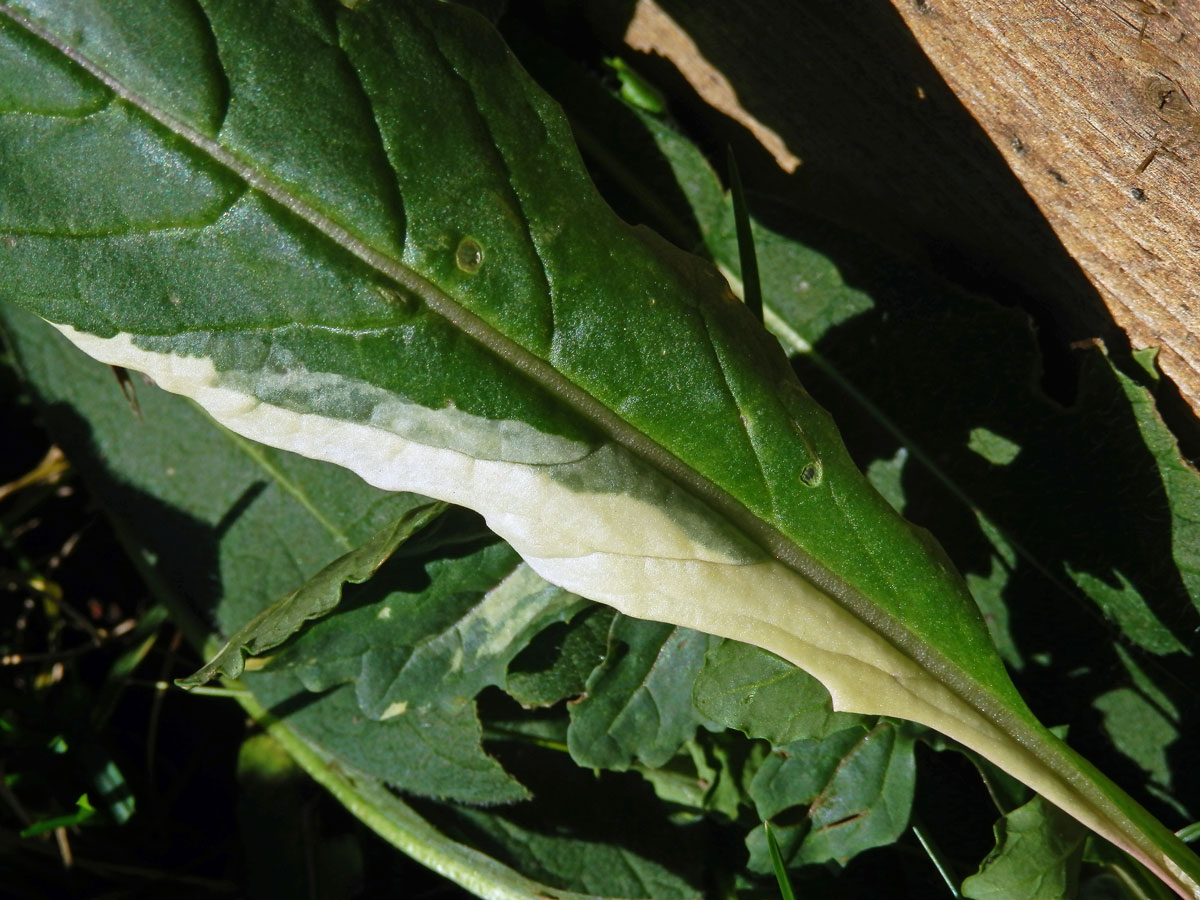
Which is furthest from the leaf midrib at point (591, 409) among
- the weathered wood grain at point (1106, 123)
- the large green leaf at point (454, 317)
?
the weathered wood grain at point (1106, 123)

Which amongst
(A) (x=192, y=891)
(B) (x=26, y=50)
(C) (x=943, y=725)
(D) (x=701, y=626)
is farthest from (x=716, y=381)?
(A) (x=192, y=891)

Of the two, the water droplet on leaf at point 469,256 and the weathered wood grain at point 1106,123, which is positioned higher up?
the weathered wood grain at point 1106,123

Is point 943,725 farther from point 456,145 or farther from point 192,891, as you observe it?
point 192,891

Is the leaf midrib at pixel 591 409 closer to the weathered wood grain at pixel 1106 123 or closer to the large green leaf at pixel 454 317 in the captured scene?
the large green leaf at pixel 454 317

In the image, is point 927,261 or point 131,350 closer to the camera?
point 131,350

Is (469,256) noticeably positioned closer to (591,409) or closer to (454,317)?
(454,317)

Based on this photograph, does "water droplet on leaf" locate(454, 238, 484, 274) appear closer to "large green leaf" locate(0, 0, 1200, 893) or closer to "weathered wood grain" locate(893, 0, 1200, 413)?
"large green leaf" locate(0, 0, 1200, 893)

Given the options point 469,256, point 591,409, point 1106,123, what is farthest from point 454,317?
point 1106,123

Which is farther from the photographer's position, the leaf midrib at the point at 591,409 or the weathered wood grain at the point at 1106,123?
the weathered wood grain at the point at 1106,123

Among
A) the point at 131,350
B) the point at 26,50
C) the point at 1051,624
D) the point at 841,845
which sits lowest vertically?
the point at 841,845
